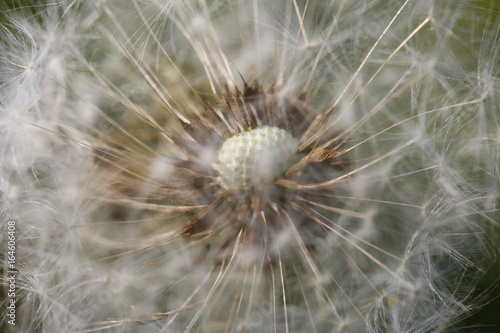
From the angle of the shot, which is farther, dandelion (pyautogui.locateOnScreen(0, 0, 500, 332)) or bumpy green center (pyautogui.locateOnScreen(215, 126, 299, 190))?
bumpy green center (pyautogui.locateOnScreen(215, 126, 299, 190))

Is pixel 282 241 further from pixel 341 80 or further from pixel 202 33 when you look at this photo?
pixel 202 33

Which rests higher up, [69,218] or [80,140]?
[80,140]

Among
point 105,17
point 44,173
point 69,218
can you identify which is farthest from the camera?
point 105,17

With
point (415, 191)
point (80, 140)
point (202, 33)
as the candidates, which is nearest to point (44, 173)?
point (80, 140)

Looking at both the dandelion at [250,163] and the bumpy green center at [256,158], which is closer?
the dandelion at [250,163]

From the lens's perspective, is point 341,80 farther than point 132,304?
Yes
